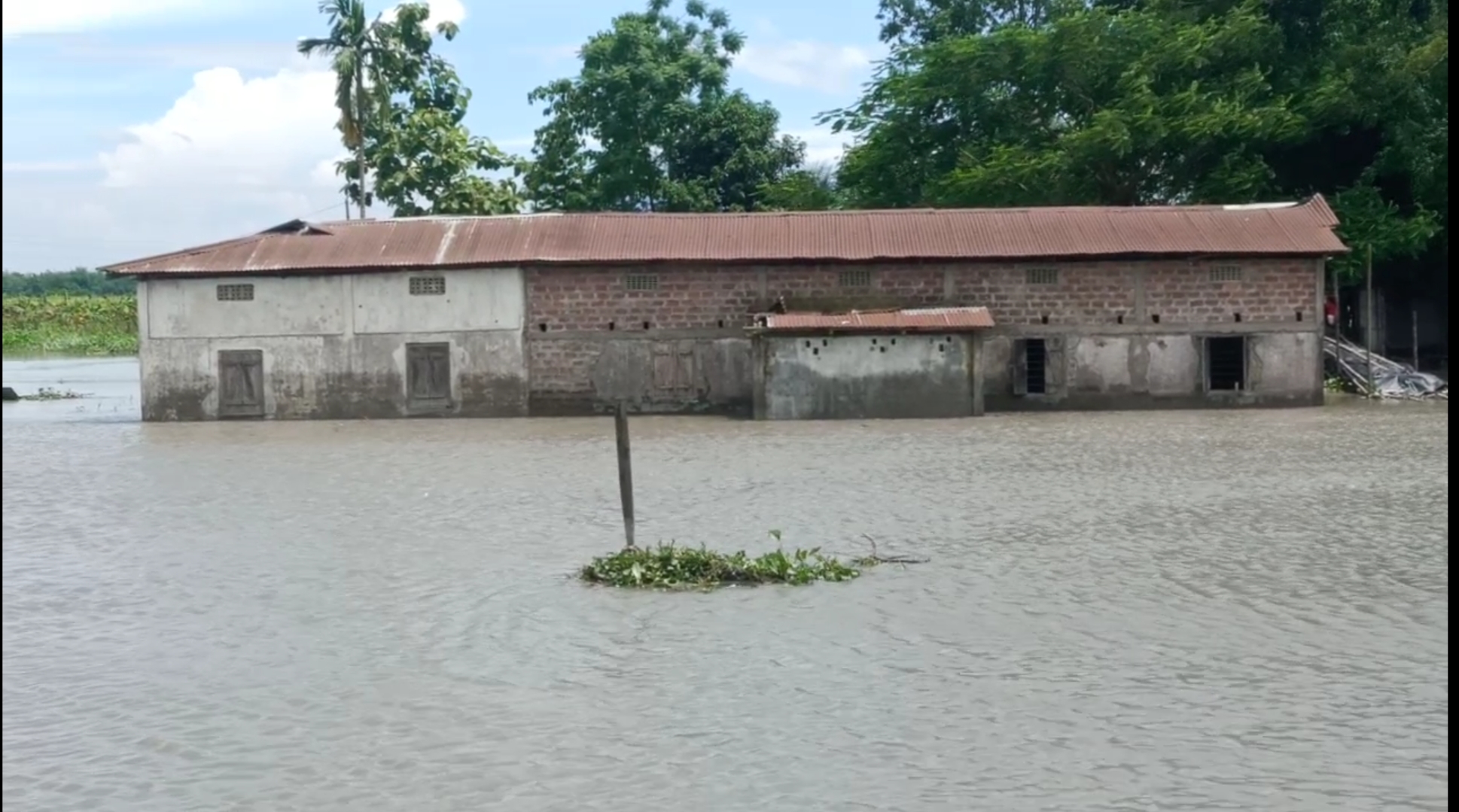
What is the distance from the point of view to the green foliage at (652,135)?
48.4 metres

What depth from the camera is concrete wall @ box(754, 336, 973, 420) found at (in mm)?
29562

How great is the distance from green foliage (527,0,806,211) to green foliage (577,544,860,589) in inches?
1378

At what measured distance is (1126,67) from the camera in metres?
38.9

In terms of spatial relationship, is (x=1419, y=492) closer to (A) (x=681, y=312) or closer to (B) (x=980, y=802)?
(B) (x=980, y=802)

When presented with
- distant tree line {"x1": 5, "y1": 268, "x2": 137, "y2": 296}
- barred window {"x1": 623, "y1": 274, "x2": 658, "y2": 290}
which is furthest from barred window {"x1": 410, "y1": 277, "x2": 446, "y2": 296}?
distant tree line {"x1": 5, "y1": 268, "x2": 137, "y2": 296}

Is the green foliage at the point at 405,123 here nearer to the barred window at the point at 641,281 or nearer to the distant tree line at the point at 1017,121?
the distant tree line at the point at 1017,121

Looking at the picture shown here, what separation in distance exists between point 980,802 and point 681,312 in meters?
24.4

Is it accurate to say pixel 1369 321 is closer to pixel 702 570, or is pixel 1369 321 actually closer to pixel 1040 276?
pixel 1040 276

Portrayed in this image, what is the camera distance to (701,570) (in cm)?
1277

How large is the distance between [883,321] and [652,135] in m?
21.3

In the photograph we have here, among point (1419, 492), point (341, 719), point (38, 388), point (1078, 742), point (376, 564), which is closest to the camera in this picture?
point (1078, 742)

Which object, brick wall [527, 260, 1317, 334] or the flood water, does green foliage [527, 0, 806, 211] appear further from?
the flood water

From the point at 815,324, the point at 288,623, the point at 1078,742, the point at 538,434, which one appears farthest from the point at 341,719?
the point at 815,324

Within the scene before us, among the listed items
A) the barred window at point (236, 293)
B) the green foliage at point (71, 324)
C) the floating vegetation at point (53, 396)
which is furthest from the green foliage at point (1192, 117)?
the green foliage at point (71, 324)
